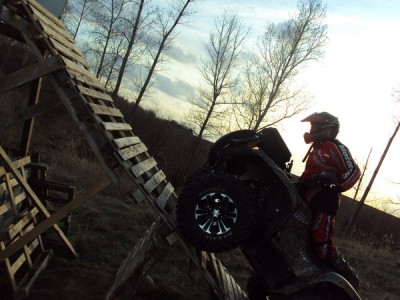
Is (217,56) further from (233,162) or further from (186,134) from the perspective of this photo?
(233,162)

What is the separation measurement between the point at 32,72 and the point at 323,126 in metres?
3.42

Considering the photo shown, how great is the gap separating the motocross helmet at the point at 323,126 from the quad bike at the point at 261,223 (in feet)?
2.59

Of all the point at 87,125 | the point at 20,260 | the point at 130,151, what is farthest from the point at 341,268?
the point at 20,260

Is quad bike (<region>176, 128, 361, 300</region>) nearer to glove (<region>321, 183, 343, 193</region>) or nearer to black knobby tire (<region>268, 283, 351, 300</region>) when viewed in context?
black knobby tire (<region>268, 283, 351, 300</region>)

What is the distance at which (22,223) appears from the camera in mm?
5938

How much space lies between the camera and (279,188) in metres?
4.48

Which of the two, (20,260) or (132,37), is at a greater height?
(132,37)

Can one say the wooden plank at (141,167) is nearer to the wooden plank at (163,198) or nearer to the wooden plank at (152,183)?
the wooden plank at (152,183)

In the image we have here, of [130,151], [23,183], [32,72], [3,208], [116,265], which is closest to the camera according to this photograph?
[32,72]

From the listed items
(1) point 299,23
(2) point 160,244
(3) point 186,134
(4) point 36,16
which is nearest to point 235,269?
(2) point 160,244

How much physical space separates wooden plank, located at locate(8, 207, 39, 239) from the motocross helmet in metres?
3.97

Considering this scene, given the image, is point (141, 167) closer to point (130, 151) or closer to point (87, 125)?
point (130, 151)

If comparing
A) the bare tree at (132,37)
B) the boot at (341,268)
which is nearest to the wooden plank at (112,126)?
the boot at (341,268)

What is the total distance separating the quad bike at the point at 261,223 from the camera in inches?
168
